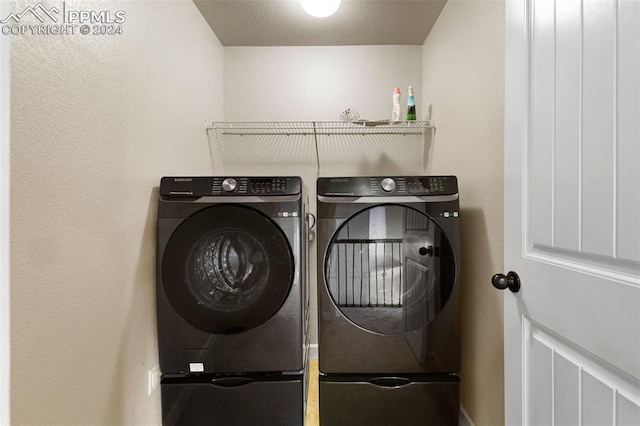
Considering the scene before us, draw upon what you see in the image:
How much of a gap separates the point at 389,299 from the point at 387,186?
541mm

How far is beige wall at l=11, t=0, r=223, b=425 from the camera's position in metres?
0.87

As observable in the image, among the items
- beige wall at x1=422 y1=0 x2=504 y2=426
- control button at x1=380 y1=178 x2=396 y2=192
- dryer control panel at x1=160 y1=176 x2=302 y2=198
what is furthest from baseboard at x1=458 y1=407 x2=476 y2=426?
dryer control panel at x1=160 y1=176 x2=302 y2=198

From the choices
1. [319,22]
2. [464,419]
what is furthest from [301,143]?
[464,419]

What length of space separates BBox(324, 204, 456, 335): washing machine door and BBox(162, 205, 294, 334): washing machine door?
25 centimetres

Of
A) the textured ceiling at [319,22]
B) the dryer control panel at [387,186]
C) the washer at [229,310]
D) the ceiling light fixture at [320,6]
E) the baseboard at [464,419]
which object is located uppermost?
the textured ceiling at [319,22]

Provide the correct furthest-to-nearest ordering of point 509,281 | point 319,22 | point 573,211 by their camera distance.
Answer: point 319,22 → point 509,281 → point 573,211

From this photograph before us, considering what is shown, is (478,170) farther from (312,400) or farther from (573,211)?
(312,400)

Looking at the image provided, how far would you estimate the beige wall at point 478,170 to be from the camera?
1292mm

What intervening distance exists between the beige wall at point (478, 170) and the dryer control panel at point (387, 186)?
7.1 inches

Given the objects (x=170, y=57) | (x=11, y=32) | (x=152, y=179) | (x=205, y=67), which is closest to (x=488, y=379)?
(x=152, y=179)

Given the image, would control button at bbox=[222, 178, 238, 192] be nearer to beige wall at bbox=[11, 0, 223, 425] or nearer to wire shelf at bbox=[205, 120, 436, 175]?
beige wall at bbox=[11, 0, 223, 425]

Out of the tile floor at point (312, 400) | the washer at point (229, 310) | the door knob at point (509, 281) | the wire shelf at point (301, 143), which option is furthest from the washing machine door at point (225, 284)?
the wire shelf at point (301, 143)

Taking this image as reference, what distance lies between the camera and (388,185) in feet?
4.76

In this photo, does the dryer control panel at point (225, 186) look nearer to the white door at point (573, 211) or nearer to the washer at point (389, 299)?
the washer at point (389, 299)
